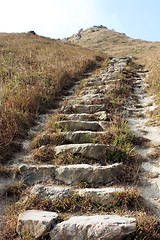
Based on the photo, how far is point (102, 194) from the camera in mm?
2242

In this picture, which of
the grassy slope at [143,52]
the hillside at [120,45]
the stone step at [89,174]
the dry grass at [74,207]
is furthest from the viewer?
the hillside at [120,45]

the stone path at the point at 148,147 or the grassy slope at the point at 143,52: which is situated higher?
the grassy slope at the point at 143,52

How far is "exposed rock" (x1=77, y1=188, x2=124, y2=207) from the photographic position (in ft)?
7.19

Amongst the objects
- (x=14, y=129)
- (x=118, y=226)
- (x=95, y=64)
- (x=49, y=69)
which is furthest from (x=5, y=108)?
(x=95, y=64)

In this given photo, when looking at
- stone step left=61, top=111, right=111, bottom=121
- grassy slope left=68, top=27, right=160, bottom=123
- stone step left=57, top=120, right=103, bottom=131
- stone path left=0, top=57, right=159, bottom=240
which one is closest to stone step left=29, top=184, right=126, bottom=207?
stone path left=0, top=57, right=159, bottom=240

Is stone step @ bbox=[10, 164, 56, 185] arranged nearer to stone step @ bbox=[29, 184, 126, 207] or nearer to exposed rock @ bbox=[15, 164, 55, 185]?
exposed rock @ bbox=[15, 164, 55, 185]

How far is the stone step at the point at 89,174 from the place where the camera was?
2.61 metres

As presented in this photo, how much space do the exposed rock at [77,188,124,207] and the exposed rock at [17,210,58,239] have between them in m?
0.48

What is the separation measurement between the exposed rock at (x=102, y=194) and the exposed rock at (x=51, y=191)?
168 mm

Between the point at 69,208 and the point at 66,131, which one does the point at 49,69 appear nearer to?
the point at 66,131

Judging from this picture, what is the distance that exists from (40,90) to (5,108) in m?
2.15

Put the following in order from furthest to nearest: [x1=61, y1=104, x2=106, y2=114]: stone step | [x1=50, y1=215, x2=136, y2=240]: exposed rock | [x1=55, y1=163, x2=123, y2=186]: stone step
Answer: [x1=61, y1=104, x2=106, y2=114]: stone step → [x1=55, y1=163, x2=123, y2=186]: stone step → [x1=50, y1=215, x2=136, y2=240]: exposed rock

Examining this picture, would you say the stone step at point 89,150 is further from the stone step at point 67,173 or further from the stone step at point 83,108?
the stone step at point 83,108

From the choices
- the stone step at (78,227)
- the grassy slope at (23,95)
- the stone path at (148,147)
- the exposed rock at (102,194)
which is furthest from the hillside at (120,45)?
the stone step at (78,227)
